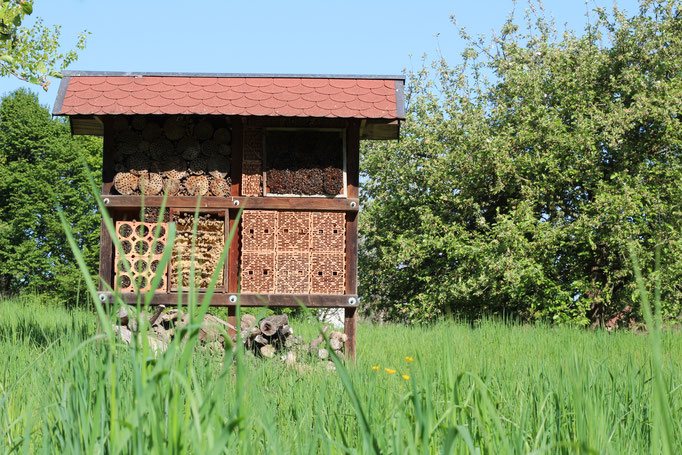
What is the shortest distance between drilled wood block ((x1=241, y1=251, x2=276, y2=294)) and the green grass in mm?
2213

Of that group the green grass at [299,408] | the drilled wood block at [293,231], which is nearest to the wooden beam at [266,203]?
the drilled wood block at [293,231]

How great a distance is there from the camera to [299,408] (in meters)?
3.44

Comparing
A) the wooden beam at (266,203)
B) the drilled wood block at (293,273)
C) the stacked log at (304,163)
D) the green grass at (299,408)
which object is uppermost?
the stacked log at (304,163)

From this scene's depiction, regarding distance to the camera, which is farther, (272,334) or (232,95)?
(272,334)

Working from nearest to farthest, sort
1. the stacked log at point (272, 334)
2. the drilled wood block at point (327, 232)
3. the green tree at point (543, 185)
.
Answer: the drilled wood block at point (327, 232) → the stacked log at point (272, 334) → the green tree at point (543, 185)

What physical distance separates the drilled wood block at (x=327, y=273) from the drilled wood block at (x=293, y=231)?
0.70 feet

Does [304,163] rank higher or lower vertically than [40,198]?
lower

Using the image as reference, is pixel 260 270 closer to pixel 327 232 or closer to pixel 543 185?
pixel 327 232

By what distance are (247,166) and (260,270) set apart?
115cm

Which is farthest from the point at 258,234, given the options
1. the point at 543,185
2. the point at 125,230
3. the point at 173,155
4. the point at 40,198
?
the point at 40,198

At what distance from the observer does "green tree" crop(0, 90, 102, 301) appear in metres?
19.2

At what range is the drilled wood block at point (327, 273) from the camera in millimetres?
7555

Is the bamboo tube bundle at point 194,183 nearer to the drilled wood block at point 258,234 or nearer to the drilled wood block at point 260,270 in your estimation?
the drilled wood block at point 258,234

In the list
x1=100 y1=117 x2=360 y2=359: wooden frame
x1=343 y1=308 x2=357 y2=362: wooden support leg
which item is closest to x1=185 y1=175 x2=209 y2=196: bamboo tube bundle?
Answer: x1=100 y1=117 x2=360 y2=359: wooden frame
